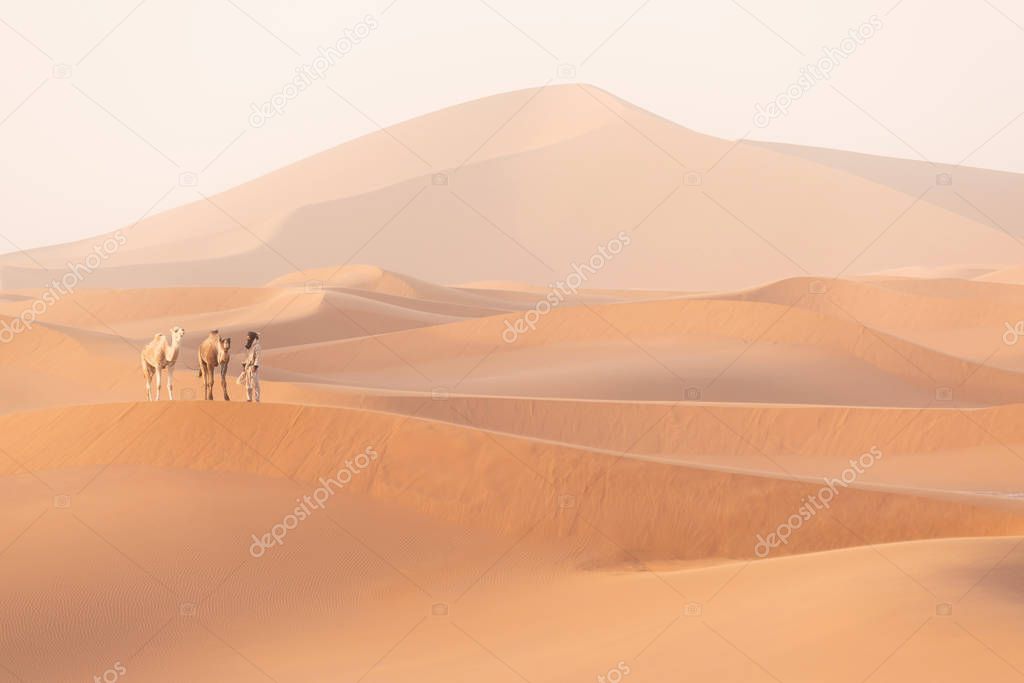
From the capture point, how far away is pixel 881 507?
15734 mm

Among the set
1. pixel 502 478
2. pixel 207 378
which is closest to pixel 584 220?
pixel 207 378

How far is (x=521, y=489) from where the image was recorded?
15.3 meters

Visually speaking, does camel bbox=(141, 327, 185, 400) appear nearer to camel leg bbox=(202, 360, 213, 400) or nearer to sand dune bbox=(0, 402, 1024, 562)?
camel leg bbox=(202, 360, 213, 400)

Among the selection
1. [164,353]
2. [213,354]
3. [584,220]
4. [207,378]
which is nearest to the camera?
[213,354]

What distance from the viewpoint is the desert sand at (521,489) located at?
10797 millimetres

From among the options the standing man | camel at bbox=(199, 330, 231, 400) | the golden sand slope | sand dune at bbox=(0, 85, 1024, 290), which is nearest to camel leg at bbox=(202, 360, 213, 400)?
camel at bbox=(199, 330, 231, 400)

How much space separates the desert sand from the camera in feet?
35.4

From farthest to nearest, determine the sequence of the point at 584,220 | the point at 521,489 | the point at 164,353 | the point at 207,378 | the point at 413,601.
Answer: the point at 584,220 → the point at 164,353 → the point at 207,378 → the point at 521,489 → the point at 413,601

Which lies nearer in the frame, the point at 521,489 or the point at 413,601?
the point at 413,601

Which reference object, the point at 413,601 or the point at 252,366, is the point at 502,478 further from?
the point at 252,366

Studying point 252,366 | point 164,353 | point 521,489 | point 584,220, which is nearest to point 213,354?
point 252,366

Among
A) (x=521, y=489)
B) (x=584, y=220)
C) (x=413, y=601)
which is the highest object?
(x=584, y=220)

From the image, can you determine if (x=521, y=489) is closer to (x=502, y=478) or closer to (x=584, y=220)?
(x=502, y=478)

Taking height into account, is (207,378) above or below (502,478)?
above
